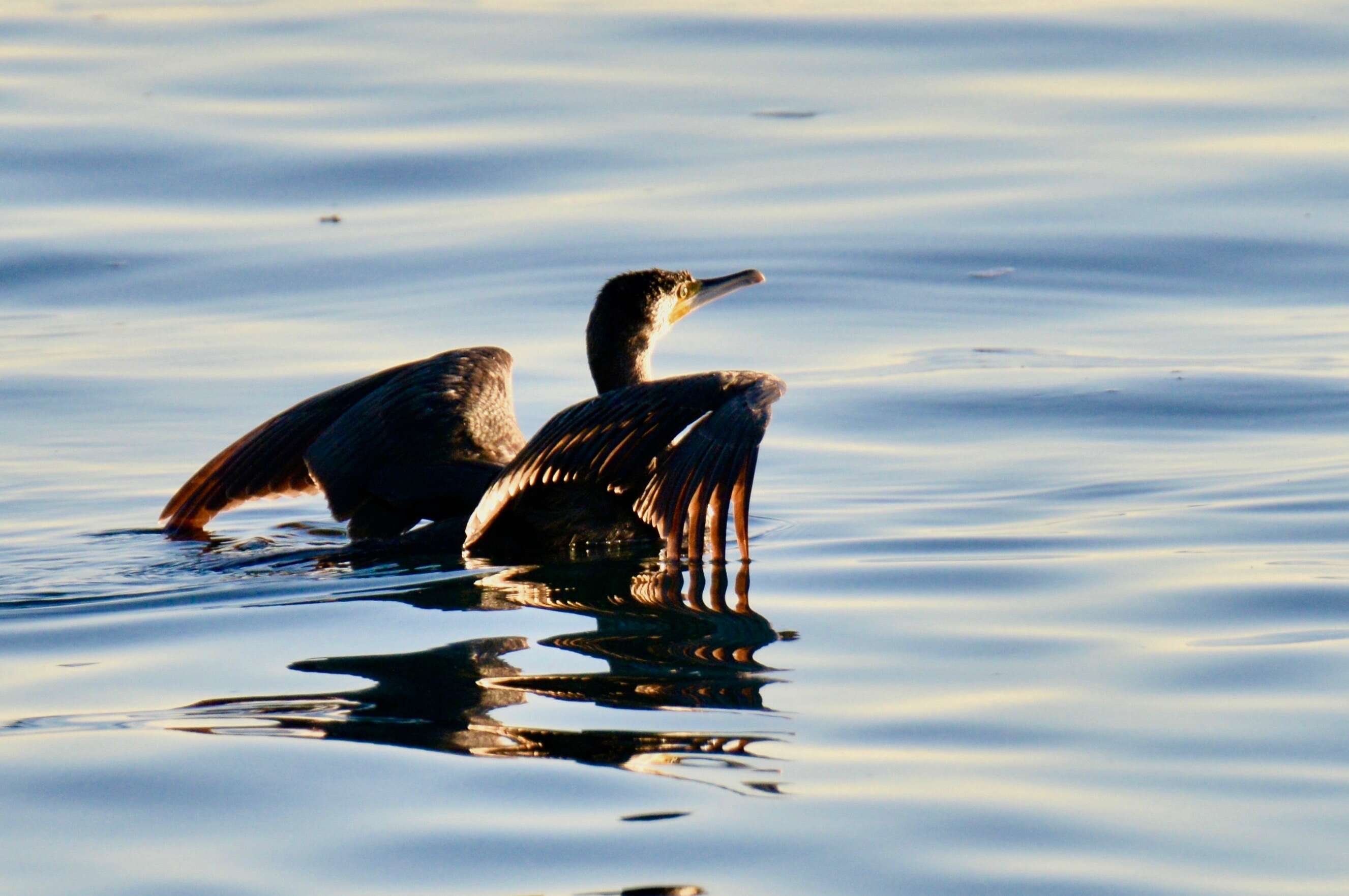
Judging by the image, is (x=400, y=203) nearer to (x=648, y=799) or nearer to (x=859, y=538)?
(x=859, y=538)

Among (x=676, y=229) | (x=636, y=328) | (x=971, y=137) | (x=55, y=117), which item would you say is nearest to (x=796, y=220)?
(x=676, y=229)

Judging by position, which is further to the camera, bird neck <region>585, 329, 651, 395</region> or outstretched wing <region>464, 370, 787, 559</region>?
bird neck <region>585, 329, 651, 395</region>

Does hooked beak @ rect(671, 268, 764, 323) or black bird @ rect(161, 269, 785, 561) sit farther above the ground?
hooked beak @ rect(671, 268, 764, 323)

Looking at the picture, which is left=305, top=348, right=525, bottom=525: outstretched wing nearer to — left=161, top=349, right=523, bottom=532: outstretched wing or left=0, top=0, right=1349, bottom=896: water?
left=161, top=349, right=523, bottom=532: outstretched wing

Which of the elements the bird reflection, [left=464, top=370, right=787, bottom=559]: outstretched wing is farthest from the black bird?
the bird reflection

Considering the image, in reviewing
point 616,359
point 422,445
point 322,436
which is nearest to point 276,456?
point 322,436

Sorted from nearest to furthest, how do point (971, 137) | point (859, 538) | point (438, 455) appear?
point (859, 538) < point (438, 455) < point (971, 137)

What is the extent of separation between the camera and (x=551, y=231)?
37.8ft

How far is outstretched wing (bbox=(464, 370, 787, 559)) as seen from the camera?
627cm

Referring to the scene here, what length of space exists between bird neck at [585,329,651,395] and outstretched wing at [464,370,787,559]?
90cm

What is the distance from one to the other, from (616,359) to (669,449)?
39.3 inches

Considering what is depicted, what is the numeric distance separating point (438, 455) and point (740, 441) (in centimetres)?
140

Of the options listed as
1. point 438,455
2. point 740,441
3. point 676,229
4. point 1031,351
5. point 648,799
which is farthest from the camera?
point 676,229

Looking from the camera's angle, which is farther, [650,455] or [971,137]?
[971,137]
